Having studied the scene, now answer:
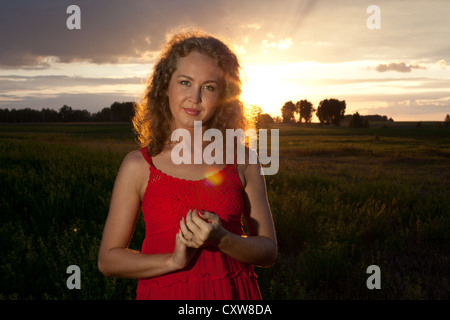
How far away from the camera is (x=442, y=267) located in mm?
4988

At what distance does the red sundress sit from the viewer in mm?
1753

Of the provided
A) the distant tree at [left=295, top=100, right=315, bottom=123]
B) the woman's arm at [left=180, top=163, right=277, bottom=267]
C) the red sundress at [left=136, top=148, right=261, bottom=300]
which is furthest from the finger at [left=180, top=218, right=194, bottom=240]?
the distant tree at [left=295, top=100, right=315, bottom=123]

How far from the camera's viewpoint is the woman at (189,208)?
1720 millimetres

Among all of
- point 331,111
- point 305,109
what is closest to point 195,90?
point 331,111

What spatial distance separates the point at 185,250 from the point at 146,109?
3.54 ft

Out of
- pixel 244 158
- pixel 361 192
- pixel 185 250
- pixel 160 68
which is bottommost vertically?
pixel 361 192

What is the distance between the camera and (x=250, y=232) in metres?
1.97

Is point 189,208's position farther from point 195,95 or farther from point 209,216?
point 195,95

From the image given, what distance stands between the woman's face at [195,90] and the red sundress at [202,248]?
308 millimetres

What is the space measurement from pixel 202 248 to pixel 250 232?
11.2 inches

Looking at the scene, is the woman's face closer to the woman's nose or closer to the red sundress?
the woman's nose

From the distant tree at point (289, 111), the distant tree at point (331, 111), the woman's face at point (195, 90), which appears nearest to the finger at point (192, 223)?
the woman's face at point (195, 90)

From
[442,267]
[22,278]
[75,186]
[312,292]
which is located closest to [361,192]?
[442,267]
